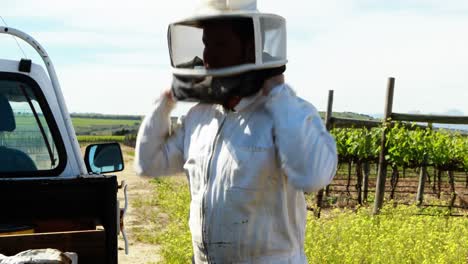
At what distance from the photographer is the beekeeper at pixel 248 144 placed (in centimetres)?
209

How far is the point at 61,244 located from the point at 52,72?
1.34 metres

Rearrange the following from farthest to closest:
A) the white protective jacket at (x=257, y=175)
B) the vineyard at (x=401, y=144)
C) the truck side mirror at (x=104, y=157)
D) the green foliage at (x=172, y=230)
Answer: the vineyard at (x=401, y=144)
the green foliage at (x=172, y=230)
the truck side mirror at (x=104, y=157)
the white protective jacket at (x=257, y=175)

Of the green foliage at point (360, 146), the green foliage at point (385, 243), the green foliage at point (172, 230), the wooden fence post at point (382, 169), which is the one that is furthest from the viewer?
the green foliage at point (360, 146)

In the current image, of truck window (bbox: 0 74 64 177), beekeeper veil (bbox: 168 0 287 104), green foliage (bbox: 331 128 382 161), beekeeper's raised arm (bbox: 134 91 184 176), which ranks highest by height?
beekeeper veil (bbox: 168 0 287 104)

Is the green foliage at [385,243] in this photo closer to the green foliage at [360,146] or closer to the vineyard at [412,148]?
the vineyard at [412,148]

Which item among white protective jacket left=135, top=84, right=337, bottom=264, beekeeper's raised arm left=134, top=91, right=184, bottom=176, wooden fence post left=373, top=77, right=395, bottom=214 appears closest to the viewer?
white protective jacket left=135, top=84, right=337, bottom=264

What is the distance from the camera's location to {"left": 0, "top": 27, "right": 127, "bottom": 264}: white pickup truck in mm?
3299

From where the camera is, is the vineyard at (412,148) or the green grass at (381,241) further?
the vineyard at (412,148)

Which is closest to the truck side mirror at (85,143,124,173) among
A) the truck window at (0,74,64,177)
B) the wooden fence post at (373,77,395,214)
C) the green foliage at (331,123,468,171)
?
the truck window at (0,74,64,177)

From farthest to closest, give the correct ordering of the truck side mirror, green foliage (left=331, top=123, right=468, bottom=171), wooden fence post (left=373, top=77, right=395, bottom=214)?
green foliage (left=331, top=123, right=468, bottom=171) → wooden fence post (left=373, top=77, right=395, bottom=214) → the truck side mirror

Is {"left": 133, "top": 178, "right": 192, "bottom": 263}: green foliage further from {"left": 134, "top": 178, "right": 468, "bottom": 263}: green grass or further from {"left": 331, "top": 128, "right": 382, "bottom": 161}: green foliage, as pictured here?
{"left": 331, "top": 128, "right": 382, "bottom": 161}: green foliage

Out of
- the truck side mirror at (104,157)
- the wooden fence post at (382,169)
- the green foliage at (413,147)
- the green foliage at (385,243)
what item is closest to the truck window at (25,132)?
the truck side mirror at (104,157)

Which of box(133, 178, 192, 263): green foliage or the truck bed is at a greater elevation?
the truck bed

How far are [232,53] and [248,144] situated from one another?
0.30 meters
